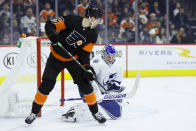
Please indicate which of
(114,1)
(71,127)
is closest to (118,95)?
(71,127)

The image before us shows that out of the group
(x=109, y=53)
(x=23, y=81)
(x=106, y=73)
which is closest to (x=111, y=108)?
(x=106, y=73)

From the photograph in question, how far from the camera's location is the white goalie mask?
136 inches

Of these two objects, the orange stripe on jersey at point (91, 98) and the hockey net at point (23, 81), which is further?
the hockey net at point (23, 81)

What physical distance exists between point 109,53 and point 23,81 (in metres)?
0.94

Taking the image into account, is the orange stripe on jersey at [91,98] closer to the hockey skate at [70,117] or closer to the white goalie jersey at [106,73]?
the hockey skate at [70,117]

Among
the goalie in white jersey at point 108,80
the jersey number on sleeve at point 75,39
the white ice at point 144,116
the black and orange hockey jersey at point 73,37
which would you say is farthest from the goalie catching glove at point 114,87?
the jersey number on sleeve at point 75,39

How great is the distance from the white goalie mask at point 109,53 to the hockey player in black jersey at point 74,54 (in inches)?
16.8

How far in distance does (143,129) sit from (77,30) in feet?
3.50

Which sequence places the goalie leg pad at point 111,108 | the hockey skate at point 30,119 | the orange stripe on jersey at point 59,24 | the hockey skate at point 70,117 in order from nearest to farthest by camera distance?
the orange stripe on jersey at point 59,24 < the hockey skate at point 30,119 < the hockey skate at point 70,117 < the goalie leg pad at point 111,108

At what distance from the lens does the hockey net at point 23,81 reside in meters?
3.42

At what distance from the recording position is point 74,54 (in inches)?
121

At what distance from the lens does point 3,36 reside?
7055 mm

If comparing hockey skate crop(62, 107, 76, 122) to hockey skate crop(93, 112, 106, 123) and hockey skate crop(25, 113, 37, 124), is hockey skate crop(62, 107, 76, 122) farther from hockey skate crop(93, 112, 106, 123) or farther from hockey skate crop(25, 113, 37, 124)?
hockey skate crop(25, 113, 37, 124)

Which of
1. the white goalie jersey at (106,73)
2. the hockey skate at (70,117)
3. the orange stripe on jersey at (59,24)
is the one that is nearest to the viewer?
the orange stripe on jersey at (59,24)
